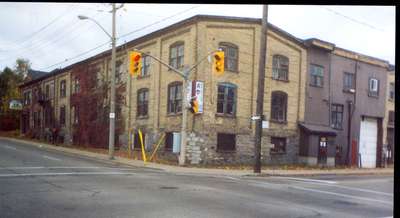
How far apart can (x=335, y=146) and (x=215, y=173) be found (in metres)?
15.0

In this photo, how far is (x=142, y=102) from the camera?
32281 millimetres

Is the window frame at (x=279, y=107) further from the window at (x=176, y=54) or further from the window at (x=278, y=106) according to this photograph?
the window at (x=176, y=54)

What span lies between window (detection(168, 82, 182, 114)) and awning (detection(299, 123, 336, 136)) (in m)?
9.33

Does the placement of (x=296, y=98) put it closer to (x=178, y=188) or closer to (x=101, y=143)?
(x=101, y=143)

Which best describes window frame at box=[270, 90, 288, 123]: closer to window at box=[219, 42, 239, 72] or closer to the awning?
the awning

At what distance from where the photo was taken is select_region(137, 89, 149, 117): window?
31.8m

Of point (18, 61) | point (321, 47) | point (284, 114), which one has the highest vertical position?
point (321, 47)

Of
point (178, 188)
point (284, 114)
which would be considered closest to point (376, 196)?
point (178, 188)

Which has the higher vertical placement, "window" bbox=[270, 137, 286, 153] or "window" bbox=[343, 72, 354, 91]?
"window" bbox=[343, 72, 354, 91]

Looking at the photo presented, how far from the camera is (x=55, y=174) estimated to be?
15562mm

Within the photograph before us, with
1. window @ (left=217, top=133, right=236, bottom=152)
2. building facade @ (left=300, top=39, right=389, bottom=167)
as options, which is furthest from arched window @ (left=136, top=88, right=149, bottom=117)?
building facade @ (left=300, top=39, right=389, bottom=167)

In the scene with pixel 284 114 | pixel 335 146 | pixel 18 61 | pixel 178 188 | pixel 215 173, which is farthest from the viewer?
pixel 335 146

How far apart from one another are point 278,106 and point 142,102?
1020cm

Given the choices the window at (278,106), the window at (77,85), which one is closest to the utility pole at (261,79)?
the window at (278,106)
